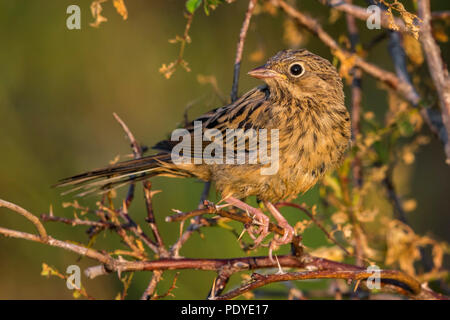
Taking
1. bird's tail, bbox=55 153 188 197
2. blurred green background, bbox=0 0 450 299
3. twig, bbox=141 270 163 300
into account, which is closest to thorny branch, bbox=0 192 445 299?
twig, bbox=141 270 163 300

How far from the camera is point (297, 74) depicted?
10.3 ft

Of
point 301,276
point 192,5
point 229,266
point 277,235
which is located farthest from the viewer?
point 277,235

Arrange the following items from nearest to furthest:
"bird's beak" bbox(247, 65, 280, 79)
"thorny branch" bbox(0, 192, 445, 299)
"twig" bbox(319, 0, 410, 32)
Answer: "thorny branch" bbox(0, 192, 445, 299)
"twig" bbox(319, 0, 410, 32)
"bird's beak" bbox(247, 65, 280, 79)

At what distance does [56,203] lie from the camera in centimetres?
422

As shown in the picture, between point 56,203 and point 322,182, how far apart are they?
6.50 ft

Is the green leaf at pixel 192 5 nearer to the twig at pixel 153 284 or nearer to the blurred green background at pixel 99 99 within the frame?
the twig at pixel 153 284

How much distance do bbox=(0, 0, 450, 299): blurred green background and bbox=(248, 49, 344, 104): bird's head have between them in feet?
3.92

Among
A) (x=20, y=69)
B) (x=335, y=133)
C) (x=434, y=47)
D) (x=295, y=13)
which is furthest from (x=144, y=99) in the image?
(x=434, y=47)

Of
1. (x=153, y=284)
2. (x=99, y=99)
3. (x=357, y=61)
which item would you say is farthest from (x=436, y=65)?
(x=99, y=99)

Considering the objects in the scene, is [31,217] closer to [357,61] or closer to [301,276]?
[301,276]

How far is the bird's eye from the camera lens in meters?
3.14

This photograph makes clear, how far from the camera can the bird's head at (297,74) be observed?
10.3 ft

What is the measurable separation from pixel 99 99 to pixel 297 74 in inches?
91.9

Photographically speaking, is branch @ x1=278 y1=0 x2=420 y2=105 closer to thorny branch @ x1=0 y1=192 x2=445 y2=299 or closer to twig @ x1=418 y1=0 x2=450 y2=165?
twig @ x1=418 y1=0 x2=450 y2=165
